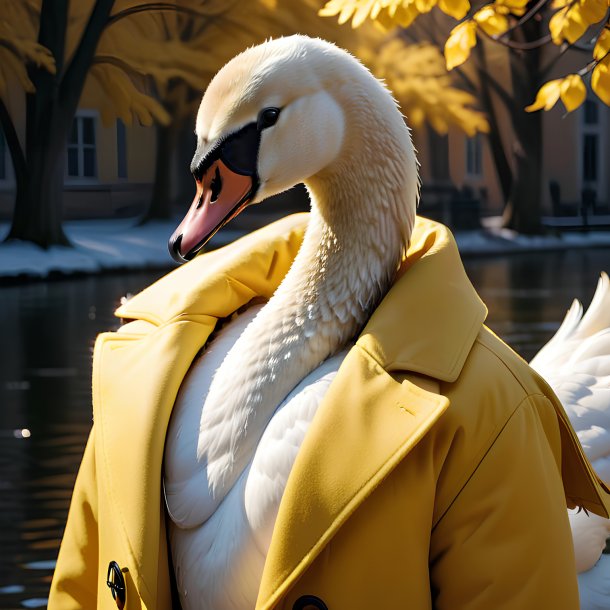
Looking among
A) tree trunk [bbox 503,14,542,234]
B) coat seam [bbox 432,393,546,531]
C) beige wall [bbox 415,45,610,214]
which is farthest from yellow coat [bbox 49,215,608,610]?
tree trunk [bbox 503,14,542,234]

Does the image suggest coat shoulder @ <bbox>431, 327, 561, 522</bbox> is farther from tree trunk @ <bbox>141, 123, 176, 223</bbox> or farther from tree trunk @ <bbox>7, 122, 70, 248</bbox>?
tree trunk @ <bbox>141, 123, 176, 223</bbox>

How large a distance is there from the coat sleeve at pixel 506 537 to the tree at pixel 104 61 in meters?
5.58

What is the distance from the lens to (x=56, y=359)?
4.33 metres

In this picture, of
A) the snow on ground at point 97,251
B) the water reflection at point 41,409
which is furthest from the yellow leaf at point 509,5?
the snow on ground at point 97,251

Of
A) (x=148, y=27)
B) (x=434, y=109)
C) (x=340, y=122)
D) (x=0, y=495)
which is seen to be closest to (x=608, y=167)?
(x=434, y=109)

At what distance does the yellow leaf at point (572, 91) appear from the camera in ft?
5.62

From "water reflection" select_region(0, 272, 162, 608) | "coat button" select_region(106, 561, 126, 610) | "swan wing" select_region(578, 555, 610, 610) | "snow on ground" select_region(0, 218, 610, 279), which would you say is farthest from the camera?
"snow on ground" select_region(0, 218, 610, 279)

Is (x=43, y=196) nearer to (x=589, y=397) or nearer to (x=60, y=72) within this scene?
(x=60, y=72)

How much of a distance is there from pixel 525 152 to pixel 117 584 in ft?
24.6

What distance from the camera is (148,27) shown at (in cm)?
651

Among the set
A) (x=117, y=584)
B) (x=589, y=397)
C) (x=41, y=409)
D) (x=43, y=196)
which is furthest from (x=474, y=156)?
(x=117, y=584)

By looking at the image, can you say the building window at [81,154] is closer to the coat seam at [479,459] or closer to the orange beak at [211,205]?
the orange beak at [211,205]

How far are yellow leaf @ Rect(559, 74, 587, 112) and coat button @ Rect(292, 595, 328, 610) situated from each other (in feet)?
3.62

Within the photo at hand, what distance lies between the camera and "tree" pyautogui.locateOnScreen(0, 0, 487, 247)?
6.22 meters
